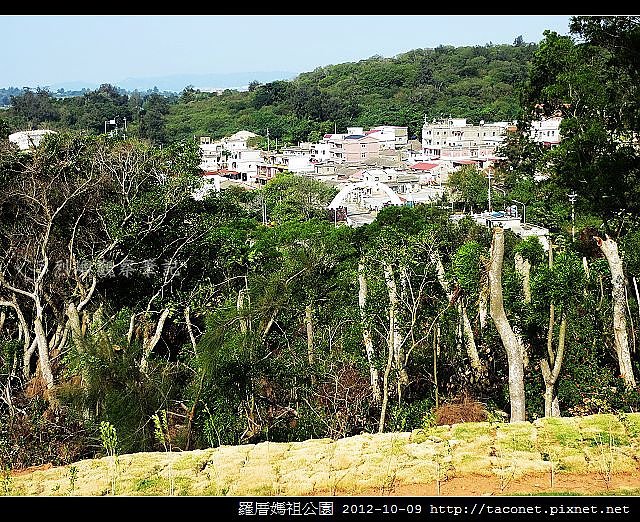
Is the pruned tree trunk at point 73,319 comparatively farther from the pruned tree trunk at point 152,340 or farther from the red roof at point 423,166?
the red roof at point 423,166

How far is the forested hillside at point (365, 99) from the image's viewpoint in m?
22.0

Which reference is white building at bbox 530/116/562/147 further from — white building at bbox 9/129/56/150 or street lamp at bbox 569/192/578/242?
white building at bbox 9/129/56/150

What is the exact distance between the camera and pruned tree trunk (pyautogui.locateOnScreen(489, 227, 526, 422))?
4266 millimetres

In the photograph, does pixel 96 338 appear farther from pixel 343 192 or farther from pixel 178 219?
pixel 343 192

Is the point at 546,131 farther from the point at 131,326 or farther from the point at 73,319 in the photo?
the point at 73,319

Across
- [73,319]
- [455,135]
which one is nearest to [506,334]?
[73,319]

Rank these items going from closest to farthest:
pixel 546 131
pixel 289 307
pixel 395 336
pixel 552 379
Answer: pixel 552 379, pixel 395 336, pixel 289 307, pixel 546 131

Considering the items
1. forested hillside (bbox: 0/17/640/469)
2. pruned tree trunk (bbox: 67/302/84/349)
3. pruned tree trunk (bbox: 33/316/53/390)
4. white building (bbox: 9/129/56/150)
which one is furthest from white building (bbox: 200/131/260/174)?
pruned tree trunk (bbox: 33/316/53/390)

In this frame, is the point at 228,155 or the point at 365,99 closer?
the point at 228,155

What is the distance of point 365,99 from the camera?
2770cm

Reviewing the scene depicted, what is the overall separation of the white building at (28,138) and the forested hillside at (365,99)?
12.0m

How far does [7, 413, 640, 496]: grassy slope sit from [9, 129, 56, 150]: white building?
11.8 ft

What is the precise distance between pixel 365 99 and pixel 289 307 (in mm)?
22403

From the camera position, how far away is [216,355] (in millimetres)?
4902
